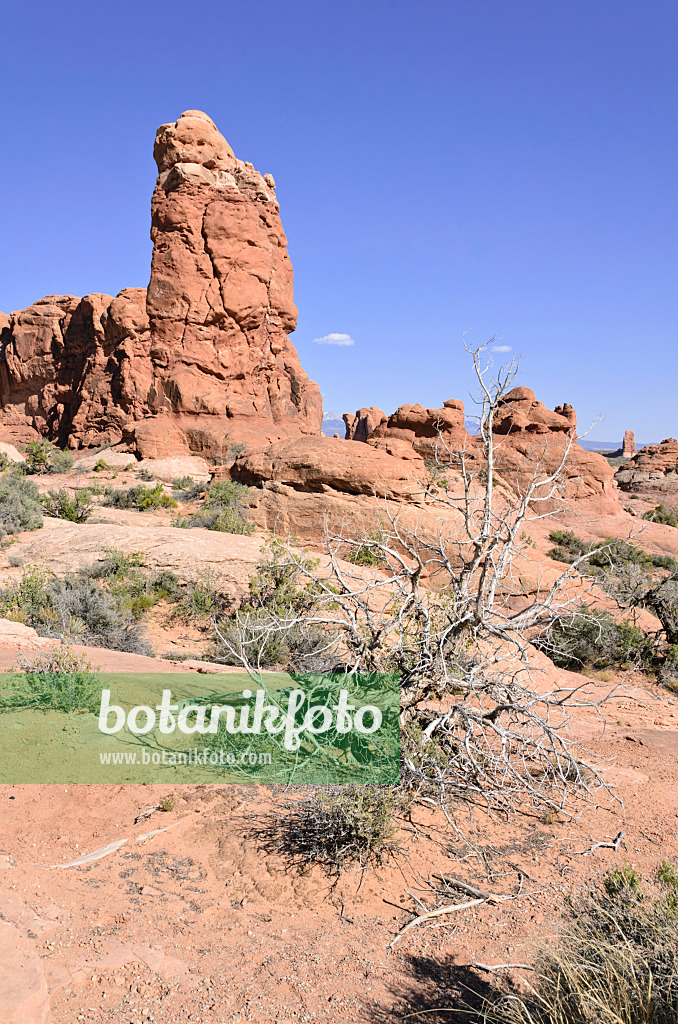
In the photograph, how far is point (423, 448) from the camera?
23.2 meters

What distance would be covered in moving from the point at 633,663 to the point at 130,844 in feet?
25.9

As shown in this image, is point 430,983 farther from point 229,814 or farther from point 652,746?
point 652,746

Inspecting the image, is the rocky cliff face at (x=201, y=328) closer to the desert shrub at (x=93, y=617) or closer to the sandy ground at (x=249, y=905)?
the desert shrub at (x=93, y=617)

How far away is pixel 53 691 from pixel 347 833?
3.01 meters

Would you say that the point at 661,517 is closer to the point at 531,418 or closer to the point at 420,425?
the point at 531,418

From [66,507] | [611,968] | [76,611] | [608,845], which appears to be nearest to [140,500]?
[66,507]

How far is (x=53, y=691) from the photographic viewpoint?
553 cm

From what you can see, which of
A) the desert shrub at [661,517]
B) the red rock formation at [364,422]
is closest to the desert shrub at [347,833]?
the desert shrub at [661,517]

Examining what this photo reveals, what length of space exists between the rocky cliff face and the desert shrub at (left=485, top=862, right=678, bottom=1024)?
75.4 feet

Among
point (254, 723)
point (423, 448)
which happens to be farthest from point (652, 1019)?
point (423, 448)

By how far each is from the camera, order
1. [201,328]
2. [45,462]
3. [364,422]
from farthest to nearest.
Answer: [364,422] < [201,328] < [45,462]

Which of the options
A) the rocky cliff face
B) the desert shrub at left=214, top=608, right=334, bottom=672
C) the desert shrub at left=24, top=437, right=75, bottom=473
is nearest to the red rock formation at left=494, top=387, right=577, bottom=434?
the rocky cliff face

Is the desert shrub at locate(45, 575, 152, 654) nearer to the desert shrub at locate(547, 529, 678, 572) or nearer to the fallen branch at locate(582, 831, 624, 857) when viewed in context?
the fallen branch at locate(582, 831, 624, 857)

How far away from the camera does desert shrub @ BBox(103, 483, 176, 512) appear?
15.7m
